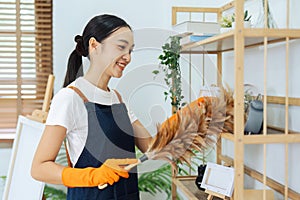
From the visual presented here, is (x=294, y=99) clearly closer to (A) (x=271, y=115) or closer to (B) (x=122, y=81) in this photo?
(A) (x=271, y=115)

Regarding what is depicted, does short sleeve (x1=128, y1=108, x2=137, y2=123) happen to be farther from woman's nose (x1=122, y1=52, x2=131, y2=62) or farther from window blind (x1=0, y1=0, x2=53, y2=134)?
window blind (x1=0, y1=0, x2=53, y2=134)

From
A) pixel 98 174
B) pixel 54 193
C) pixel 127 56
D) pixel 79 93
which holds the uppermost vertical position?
pixel 127 56

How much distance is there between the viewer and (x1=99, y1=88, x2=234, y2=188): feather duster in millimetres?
1326

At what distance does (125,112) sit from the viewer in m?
1.60

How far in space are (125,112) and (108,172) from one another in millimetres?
301

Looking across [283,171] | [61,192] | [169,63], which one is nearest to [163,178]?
[61,192]

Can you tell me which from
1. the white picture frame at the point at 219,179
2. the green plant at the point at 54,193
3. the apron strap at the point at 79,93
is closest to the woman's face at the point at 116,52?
the apron strap at the point at 79,93

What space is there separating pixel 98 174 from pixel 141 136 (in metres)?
0.29

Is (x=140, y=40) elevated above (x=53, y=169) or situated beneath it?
elevated above

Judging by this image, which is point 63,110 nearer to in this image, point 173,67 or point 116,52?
point 116,52

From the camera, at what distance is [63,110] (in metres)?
1.44

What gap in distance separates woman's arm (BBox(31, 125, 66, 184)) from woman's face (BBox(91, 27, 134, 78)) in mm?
233

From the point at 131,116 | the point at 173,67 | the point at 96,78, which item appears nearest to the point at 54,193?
the point at 173,67

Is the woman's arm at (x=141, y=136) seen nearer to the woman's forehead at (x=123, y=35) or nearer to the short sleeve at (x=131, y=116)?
the short sleeve at (x=131, y=116)
